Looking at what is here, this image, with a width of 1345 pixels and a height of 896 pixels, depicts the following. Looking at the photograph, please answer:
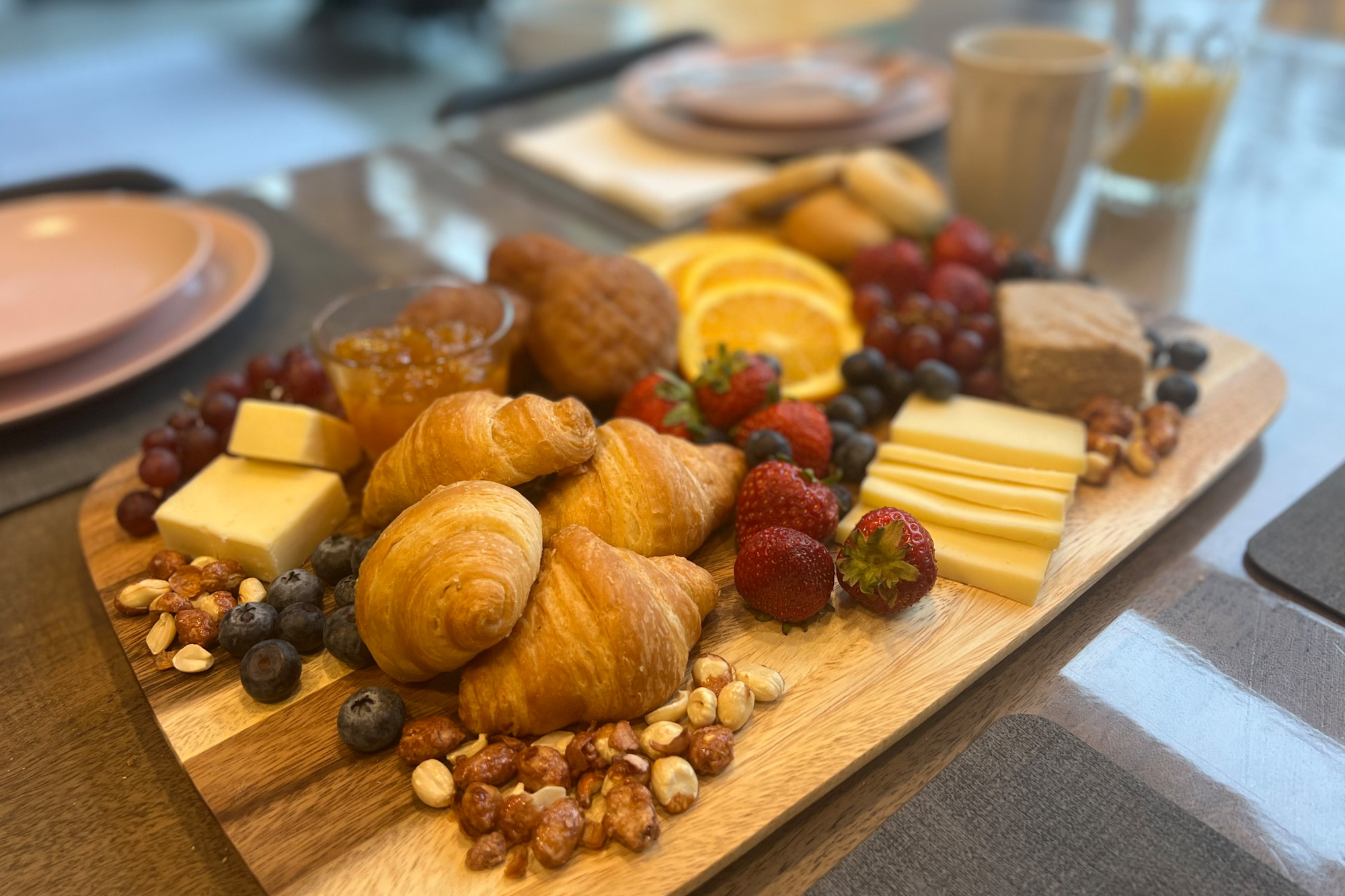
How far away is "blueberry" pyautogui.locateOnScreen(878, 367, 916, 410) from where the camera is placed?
5.11 ft

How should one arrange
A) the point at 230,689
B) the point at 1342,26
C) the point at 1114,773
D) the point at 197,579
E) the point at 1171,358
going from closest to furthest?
Result: the point at 1114,773 < the point at 230,689 < the point at 197,579 < the point at 1171,358 < the point at 1342,26

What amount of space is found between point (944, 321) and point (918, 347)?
109mm

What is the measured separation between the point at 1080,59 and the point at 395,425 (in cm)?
169

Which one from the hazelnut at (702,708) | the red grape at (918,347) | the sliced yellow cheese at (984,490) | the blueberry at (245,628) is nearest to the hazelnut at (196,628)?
the blueberry at (245,628)

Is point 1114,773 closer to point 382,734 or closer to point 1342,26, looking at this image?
point 382,734

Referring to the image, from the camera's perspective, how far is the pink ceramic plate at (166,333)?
162 centimetres

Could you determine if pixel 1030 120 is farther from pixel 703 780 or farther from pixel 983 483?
pixel 703 780

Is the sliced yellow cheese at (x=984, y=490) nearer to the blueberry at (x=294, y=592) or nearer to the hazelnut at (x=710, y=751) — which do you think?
the hazelnut at (x=710, y=751)

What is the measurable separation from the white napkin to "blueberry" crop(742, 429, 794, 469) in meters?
1.07

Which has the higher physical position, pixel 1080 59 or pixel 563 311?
pixel 1080 59

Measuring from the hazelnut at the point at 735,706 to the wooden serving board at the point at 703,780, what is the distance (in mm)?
17

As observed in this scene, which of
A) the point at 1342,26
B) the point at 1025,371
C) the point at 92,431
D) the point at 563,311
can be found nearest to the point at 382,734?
the point at 563,311

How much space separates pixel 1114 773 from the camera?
39.5 inches

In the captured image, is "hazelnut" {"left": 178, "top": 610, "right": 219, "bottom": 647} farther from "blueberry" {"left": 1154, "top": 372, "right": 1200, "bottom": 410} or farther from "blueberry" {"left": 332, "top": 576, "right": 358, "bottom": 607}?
"blueberry" {"left": 1154, "top": 372, "right": 1200, "bottom": 410}
